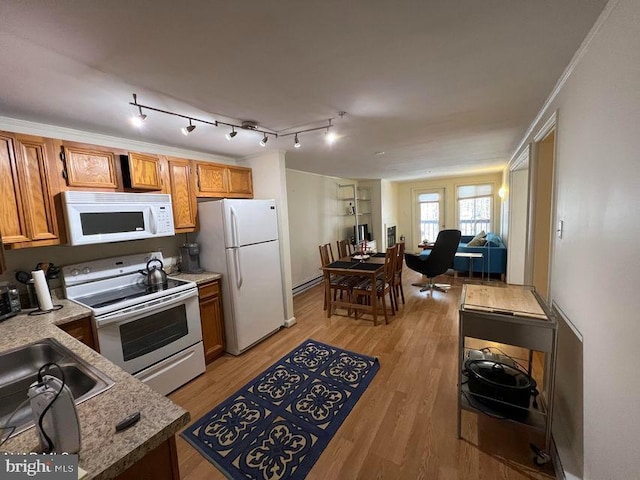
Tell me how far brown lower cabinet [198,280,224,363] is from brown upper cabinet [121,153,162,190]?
1076 millimetres

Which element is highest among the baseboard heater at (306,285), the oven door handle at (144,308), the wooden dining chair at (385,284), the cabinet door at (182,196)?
the cabinet door at (182,196)

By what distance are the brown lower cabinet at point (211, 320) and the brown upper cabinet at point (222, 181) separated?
1.03 m

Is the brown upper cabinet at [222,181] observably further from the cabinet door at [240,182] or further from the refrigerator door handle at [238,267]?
the refrigerator door handle at [238,267]

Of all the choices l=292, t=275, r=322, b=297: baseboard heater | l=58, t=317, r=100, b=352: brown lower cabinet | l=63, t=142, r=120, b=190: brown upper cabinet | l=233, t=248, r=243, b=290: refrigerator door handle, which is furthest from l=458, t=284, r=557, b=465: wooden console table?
l=292, t=275, r=322, b=297: baseboard heater

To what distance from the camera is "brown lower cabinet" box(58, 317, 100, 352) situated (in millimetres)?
1784

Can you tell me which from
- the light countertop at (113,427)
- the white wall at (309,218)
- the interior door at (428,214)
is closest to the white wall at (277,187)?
the white wall at (309,218)

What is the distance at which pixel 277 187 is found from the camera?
329cm

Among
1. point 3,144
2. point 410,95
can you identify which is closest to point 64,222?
point 3,144

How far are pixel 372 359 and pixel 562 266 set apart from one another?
174cm

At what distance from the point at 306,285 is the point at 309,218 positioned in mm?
1342

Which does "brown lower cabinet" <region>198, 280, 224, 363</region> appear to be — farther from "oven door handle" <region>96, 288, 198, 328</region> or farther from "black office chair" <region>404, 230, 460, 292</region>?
"black office chair" <region>404, 230, 460, 292</region>

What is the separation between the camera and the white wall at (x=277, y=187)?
10.7ft

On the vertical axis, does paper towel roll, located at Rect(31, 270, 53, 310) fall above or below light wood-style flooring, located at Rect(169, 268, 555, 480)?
above

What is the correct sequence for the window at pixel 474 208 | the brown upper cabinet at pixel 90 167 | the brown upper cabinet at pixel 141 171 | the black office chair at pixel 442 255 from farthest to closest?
the window at pixel 474 208 < the black office chair at pixel 442 255 < the brown upper cabinet at pixel 141 171 < the brown upper cabinet at pixel 90 167
